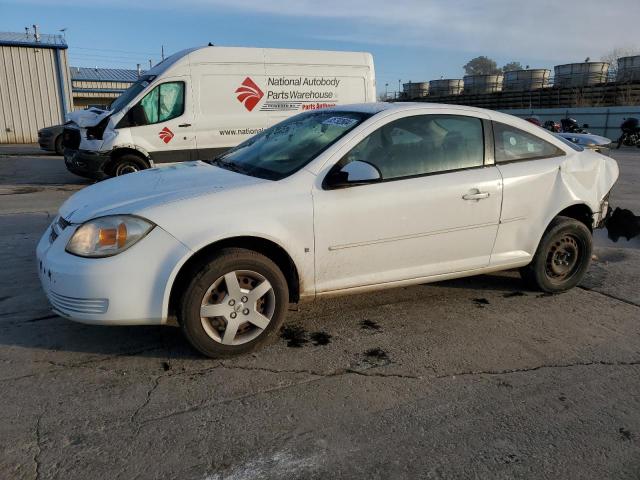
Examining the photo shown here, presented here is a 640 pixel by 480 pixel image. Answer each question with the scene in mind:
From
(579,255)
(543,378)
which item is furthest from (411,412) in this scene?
(579,255)

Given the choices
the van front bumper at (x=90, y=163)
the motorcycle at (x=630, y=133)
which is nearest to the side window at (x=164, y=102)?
the van front bumper at (x=90, y=163)

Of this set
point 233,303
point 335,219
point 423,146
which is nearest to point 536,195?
point 423,146

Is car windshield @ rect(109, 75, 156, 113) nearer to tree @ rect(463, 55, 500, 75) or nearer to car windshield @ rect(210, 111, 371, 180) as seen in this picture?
car windshield @ rect(210, 111, 371, 180)

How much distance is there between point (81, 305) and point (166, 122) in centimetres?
676

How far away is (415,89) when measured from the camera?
59719 mm

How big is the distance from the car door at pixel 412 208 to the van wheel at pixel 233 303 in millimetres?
376

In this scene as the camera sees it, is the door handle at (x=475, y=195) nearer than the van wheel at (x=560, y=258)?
Yes

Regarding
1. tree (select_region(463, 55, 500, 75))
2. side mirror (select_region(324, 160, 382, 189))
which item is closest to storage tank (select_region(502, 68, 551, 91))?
side mirror (select_region(324, 160, 382, 189))

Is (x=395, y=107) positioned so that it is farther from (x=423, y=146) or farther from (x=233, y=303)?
(x=233, y=303)

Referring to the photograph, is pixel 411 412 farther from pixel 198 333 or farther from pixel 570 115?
pixel 570 115

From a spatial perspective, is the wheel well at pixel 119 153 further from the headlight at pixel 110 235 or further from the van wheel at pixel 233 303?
the van wheel at pixel 233 303

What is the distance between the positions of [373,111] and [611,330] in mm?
2409

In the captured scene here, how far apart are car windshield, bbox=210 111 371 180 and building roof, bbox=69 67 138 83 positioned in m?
47.6

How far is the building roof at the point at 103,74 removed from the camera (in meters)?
47.4
